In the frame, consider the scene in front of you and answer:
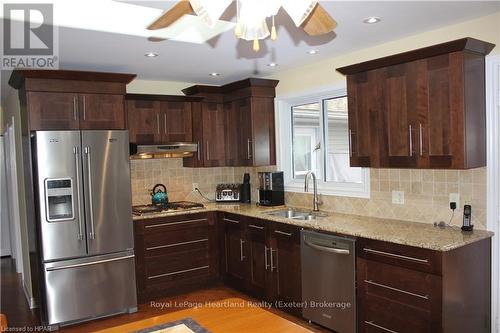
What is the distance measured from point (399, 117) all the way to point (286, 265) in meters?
1.66

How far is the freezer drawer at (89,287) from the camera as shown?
3.66m

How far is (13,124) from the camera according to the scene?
4.77 metres

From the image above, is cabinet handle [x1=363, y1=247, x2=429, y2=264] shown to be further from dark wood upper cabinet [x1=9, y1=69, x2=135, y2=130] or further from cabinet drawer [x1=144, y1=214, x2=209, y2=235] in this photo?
dark wood upper cabinet [x1=9, y1=69, x2=135, y2=130]

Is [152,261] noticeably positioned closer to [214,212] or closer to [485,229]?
[214,212]

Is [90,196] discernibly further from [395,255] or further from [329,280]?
[395,255]

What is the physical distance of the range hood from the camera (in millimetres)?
4414

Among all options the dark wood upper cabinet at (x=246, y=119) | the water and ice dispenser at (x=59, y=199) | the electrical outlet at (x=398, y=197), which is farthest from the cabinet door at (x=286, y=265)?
the water and ice dispenser at (x=59, y=199)

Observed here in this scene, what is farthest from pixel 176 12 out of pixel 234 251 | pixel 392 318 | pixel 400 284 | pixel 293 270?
pixel 234 251

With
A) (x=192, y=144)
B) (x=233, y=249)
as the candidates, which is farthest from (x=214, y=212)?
(x=192, y=144)

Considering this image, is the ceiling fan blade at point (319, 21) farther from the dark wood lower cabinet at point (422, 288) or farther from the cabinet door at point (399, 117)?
the dark wood lower cabinet at point (422, 288)

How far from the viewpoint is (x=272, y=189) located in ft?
15.0

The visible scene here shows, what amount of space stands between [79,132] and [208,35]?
1.56 metres

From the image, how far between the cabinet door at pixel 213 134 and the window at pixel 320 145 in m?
0.75

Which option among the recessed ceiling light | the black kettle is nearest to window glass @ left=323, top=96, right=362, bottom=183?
the recessed ceiling light
